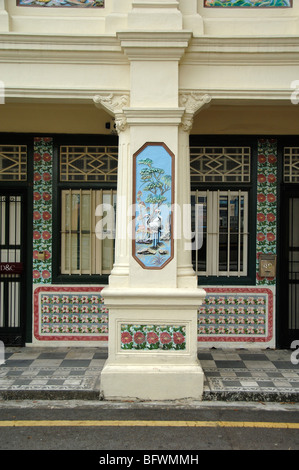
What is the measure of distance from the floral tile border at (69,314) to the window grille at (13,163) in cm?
189

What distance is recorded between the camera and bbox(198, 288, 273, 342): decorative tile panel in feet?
25.4

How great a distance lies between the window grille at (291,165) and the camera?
7.82m

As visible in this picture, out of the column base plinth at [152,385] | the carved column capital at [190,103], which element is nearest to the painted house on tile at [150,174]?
the carved column capital at [190,103]

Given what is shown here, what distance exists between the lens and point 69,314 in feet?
25.6

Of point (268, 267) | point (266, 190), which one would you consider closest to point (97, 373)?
point (268, 267)

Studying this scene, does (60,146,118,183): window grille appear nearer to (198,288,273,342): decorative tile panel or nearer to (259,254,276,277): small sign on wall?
(198,288,273,342): decorative tile panel

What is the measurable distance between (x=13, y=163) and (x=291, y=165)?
4572 millimetres

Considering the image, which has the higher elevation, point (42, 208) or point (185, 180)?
point (185, 180)

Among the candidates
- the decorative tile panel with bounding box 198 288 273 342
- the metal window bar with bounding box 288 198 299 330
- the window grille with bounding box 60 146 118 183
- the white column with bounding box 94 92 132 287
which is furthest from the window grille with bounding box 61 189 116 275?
the metal window bar with bounding box 288 198 299 330

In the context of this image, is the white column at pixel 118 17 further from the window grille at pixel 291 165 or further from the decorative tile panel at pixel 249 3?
the window grille at pixel 291 165

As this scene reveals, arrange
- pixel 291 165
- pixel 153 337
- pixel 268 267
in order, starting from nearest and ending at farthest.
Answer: pixel 153 337, pixel 268 267, pixel 291 165

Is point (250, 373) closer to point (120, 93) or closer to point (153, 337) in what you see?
point (153, 337)

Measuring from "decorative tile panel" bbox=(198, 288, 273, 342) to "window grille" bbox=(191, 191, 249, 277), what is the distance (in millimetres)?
380

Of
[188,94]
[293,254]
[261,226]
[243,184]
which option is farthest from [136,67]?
[293,254]
